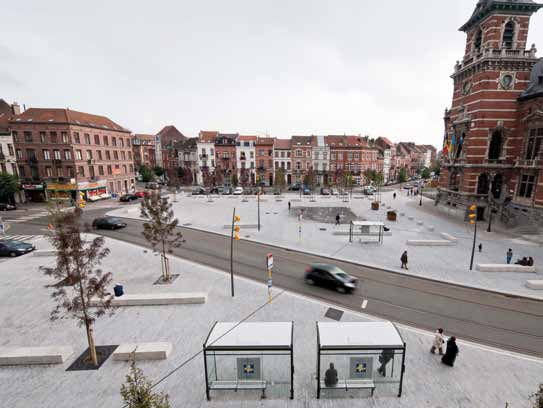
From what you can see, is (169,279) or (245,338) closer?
(245,338)

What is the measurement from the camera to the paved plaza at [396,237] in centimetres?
1756

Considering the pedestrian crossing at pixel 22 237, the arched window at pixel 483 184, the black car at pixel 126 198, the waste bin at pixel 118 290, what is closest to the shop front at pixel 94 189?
the black car at pixel 126 198

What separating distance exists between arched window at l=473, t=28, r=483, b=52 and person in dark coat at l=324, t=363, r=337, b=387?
4125cm

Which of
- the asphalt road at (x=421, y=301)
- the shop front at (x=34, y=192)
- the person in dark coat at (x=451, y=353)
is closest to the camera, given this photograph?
the person in dark coat at (x=451, y=353)

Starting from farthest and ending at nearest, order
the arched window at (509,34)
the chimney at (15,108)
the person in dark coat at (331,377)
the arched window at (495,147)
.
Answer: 1. the chimney at (15,108)
2. the arched window at (495,147)
3. the arched window at (509,34)
4. the person in dark coat at (331,377)

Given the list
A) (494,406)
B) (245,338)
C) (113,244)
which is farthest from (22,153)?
(494,406)

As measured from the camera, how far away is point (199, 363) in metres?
9.71

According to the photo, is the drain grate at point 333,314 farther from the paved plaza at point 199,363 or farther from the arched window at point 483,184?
the arched window at point 483,184

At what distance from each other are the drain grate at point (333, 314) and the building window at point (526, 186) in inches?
1164

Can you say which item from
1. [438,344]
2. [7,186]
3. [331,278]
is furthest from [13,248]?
[438,344]

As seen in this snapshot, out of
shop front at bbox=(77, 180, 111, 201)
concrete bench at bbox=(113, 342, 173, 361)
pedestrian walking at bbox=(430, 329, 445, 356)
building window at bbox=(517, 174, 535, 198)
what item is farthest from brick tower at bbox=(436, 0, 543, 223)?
shop front at bbox=(77, 180, 111, 201)

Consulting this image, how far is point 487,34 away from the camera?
99.8ft

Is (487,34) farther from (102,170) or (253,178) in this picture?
(102,170)

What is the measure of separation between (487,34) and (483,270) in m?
29.5
